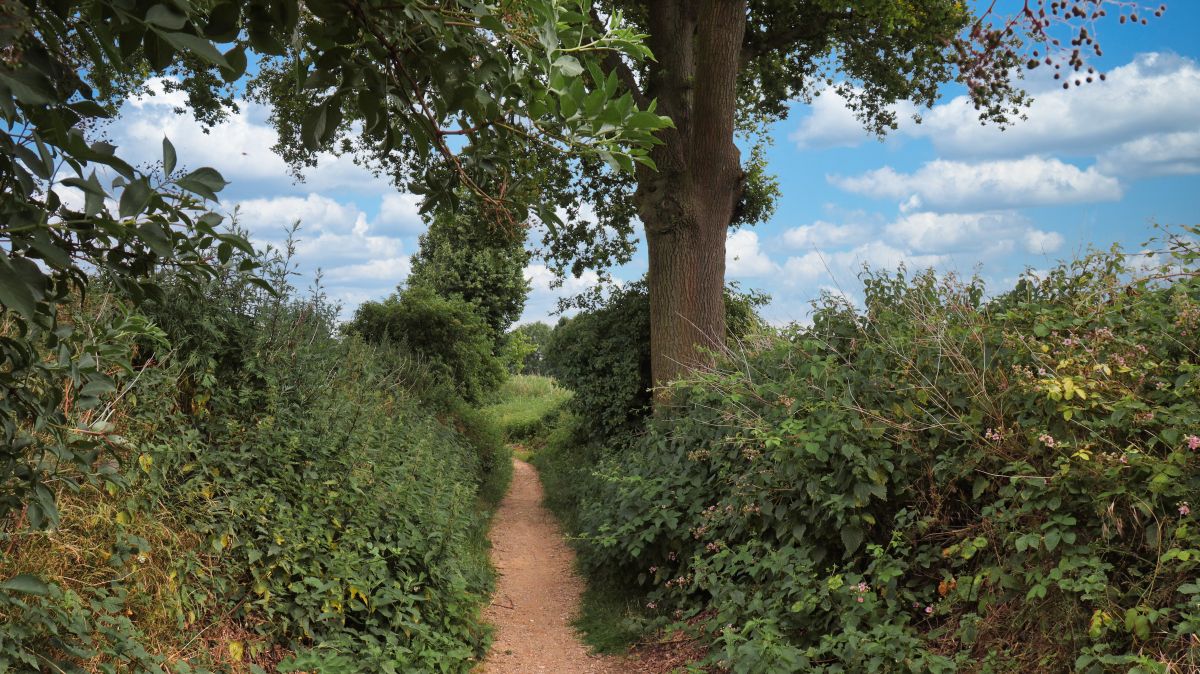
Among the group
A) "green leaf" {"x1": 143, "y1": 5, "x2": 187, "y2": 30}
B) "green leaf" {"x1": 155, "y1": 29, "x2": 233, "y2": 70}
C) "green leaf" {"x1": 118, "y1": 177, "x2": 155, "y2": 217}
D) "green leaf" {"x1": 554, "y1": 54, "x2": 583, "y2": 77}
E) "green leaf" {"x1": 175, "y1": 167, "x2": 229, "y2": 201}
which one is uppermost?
"green leaf" {"x1": 554, "y1": 54, "x2": 583, "y2": 77}

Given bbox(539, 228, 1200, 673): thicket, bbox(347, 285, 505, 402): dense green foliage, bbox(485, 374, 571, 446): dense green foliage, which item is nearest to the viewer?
bbox(539, 228, 1200, 673): thicket

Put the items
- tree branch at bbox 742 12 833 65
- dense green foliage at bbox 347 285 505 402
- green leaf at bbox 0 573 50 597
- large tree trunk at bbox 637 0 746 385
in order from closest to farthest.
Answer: green leaf at bbox 0 573 50 597 → large tree trunk at bbox 637 0 746 385 → tree branch at bbox 742 12 833 65 → dense green foliage at bbox 347 285 505 402

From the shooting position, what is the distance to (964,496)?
582cm

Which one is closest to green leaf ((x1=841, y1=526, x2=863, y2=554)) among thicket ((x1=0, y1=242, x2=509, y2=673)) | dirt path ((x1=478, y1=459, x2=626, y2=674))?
dirt path ((x1=478, y1=459, x2=626, y2=674))

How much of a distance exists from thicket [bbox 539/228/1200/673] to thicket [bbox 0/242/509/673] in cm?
227

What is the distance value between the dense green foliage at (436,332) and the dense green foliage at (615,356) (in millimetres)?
2510

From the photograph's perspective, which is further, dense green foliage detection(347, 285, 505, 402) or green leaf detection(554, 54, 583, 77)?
dense green foliage detection(347, 285, 505, 402)

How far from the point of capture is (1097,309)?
5828 millimetres

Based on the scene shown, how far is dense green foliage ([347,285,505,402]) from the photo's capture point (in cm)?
1717

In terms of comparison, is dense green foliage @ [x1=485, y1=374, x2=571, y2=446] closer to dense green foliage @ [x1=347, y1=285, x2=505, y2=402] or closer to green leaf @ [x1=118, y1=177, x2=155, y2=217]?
dense green foliage @ [x1=347, y1=285, x2=505, y2=402]

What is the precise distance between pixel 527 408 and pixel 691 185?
1837 cm

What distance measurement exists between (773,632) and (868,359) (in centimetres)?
263

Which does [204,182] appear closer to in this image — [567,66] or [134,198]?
[134,198]

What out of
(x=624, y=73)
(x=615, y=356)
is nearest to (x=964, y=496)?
(x=624, y=73)
